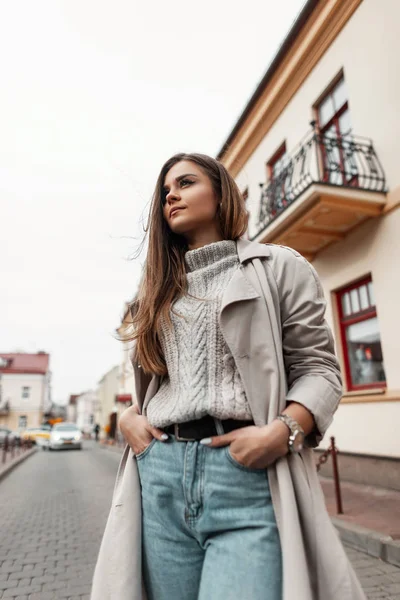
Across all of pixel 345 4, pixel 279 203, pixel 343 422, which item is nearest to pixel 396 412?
pixel 343 422

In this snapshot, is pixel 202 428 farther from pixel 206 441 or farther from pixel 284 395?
pixel 284 395

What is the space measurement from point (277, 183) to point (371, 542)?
24.2ft

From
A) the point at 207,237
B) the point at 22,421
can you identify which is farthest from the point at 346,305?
the point at 22,421

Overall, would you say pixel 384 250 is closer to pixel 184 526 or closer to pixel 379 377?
pixel 379 377

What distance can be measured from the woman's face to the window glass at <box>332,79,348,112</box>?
346 inches

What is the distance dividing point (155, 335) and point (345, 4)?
10032mm

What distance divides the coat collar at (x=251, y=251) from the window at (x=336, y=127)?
7639mm

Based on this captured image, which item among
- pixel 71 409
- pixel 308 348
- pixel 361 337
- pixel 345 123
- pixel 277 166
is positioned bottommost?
pixel 308 348

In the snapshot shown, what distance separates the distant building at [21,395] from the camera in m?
54.2

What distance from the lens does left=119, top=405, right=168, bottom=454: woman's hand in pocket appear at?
1320 mm

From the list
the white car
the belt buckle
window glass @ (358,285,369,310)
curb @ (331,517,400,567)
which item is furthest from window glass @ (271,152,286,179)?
the white car

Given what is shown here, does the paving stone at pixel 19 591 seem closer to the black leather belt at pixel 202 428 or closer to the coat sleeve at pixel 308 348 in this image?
the black leather belt at pixel 202 428

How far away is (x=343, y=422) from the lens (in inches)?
329

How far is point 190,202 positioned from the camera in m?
1.55
